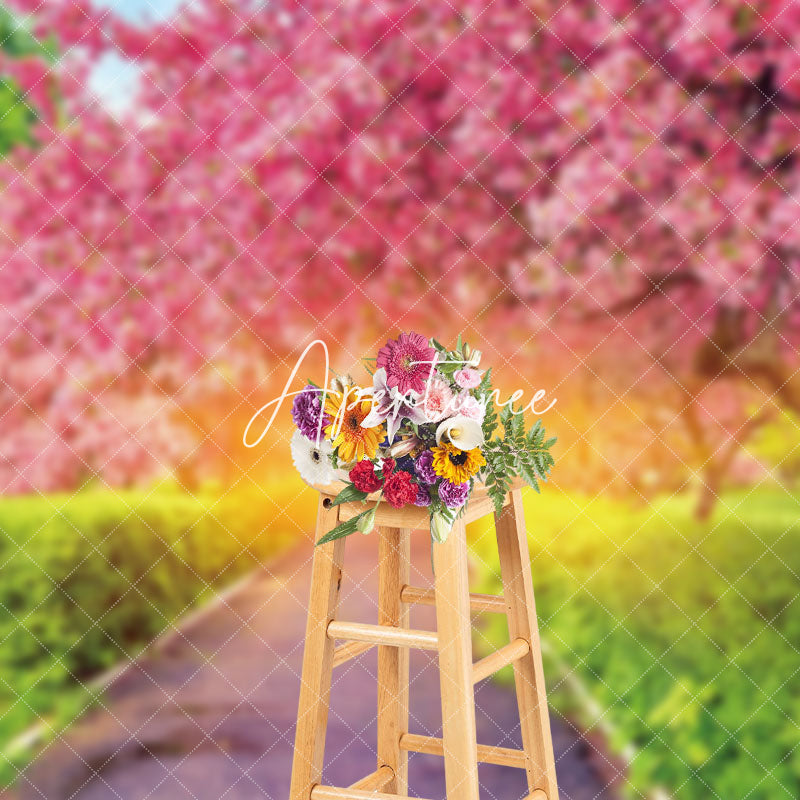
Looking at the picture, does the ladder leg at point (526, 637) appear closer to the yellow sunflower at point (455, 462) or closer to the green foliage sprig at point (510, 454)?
the green foliage sprig at point (510, 454)

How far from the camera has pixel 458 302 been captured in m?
3.13

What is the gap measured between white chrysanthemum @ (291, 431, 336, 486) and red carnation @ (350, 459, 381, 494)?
0.06 meters

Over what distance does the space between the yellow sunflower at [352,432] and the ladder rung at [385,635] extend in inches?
11.8

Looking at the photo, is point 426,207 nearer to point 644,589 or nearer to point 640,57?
point 640,57

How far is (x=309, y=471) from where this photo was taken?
172 centimetres

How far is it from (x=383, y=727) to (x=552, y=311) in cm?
149

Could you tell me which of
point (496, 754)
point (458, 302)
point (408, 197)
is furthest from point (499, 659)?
point (408, 197)

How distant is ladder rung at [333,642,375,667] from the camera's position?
185 cm

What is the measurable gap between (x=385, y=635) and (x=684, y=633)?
1.47 metres

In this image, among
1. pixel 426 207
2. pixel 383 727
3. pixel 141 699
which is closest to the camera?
pixel 383 727

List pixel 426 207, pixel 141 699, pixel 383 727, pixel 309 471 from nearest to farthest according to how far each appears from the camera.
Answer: pixel 309 471, pixel 383 727, pixel 426 207, pixel 141 699

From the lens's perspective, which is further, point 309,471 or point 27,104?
point 27,104

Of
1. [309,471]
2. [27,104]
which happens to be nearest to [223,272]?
[27,104]

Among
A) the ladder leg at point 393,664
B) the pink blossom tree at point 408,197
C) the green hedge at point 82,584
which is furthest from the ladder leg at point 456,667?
the green hedge at point 82,584
